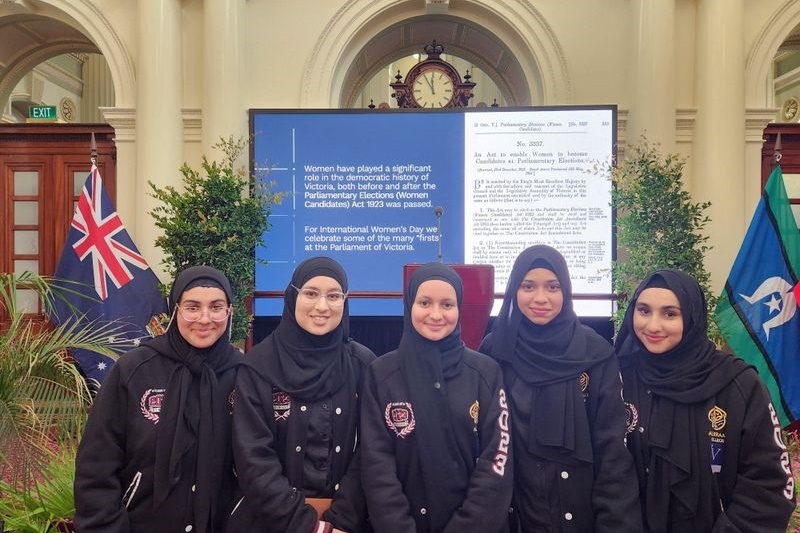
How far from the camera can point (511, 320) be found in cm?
211

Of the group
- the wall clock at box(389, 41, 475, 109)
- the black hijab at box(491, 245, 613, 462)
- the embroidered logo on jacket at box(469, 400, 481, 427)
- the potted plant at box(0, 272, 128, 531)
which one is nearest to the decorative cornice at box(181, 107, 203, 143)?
the wall clock at box(389, 41, 475, 109)

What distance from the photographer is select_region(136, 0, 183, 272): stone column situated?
17.7ft

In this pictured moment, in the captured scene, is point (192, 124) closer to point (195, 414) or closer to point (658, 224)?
point (658, 224)

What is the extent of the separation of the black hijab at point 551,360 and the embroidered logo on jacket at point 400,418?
14.4 inches

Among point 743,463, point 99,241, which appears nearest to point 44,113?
point 99,241

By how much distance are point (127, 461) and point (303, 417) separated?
0.55 metres

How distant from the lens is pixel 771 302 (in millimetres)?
4609

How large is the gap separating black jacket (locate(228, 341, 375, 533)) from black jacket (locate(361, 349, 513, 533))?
0.10 metres

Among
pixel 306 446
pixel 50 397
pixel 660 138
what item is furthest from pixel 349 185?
pixel 306 446

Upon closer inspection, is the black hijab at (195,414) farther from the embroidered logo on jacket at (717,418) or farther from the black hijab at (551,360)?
the embroidered logo on jacket at (717,418)

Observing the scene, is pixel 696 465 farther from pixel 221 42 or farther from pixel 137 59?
pixel 137 59

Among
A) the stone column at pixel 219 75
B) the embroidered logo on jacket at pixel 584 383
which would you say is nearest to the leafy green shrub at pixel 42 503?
the embroidered logo on jacket at pixel 584 383

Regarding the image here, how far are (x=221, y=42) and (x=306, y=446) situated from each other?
4.42 metres

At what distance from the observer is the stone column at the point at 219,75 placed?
5434 millimetres
